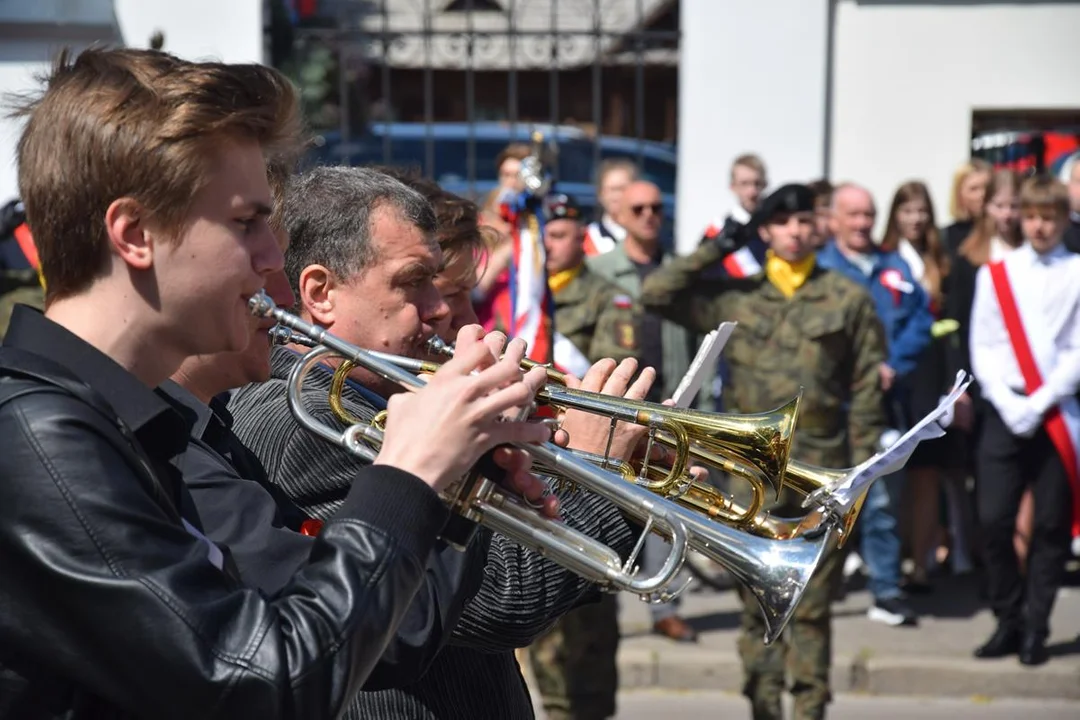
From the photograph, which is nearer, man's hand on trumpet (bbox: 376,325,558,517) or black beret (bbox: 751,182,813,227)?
man's hand on trumpet (bbox: 376,325,558,517)

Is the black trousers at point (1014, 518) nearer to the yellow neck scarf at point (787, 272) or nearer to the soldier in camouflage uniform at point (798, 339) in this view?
the soldier in camouflage uniform at point (798, 339)

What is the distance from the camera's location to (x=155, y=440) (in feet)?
5.35

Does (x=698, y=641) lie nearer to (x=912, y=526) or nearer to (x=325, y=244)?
(x=912, y=526)

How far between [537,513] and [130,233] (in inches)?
24.3

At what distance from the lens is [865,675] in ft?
21.1

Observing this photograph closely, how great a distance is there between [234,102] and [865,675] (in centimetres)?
531

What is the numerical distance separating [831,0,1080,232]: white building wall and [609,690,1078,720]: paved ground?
10.3 feet

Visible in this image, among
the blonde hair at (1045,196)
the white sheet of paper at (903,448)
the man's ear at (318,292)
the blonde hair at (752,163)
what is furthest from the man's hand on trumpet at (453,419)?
the blonde hair at (752,163)

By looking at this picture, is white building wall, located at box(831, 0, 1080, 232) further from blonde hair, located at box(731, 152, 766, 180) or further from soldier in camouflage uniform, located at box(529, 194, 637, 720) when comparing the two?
soldier in camouflage uniform, located at box(529, 194, 637, 720)

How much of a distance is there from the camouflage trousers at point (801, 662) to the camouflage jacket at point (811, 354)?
540 millimetres

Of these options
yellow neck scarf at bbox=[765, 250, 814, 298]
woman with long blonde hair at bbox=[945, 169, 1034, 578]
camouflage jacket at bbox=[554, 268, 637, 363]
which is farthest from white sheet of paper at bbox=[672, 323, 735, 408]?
woman with long blonde hair at bbox=[945, 169, 1034, 578]

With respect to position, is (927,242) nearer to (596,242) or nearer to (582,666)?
(596,242)

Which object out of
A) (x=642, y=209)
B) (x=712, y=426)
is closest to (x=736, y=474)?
(x=712, y=426)

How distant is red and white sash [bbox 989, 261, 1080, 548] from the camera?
654 centimetres
